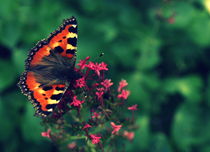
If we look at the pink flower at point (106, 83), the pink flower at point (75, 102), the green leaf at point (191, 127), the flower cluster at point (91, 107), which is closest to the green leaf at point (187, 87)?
the green leaf at point (191, 127)

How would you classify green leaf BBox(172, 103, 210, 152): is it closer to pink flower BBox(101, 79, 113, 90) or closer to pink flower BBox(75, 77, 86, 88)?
pink flower BBox(101, 79, 113, 90)

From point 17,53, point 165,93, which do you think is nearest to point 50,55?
point 17,53

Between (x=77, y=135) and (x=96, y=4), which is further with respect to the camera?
(x=96, y=4)

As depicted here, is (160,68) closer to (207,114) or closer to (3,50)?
(207,114)

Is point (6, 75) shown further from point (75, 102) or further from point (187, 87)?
point (187, 87)

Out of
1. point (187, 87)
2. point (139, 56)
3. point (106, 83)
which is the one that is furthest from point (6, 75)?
point (187, 87)

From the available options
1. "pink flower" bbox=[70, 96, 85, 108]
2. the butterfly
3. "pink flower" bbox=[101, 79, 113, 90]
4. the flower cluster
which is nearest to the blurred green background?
the butterfly
